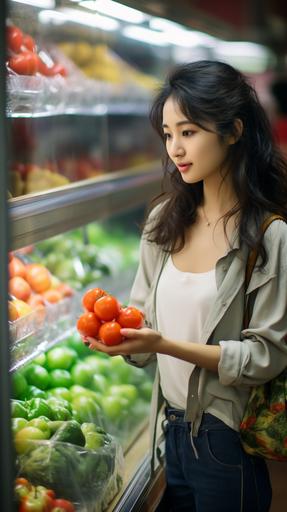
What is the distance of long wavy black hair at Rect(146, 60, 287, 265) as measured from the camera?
1990 mm

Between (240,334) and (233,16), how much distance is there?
5.87 m

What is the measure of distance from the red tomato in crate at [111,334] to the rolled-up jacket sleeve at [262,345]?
0.31m

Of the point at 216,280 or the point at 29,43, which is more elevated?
the point at 29,43

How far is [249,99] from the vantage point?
2.09 metres

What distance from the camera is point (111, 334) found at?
1820mm

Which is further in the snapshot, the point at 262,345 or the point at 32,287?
the point at 32,287

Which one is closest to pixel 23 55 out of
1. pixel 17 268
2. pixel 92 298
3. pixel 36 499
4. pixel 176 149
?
pixel 17 268

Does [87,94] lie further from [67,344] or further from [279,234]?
[279,234]

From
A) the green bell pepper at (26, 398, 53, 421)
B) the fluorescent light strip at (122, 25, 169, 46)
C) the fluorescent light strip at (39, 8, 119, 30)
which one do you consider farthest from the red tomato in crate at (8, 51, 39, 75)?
the fluorescent light strip at (122, 25, 169, 46)

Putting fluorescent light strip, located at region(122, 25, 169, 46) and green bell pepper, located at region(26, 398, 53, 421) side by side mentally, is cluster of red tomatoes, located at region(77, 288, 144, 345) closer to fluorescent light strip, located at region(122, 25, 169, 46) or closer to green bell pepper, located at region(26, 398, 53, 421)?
green bell pepper, located at region(26, 398, 53, 421)

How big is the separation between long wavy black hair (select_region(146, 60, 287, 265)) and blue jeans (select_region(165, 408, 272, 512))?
1.69ft

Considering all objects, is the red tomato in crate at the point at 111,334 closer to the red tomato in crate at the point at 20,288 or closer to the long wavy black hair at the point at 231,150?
the long wavy black hair at the point at 231,150

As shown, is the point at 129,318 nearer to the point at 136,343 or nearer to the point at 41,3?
the point at 136,343

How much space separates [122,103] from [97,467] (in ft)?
7.88
